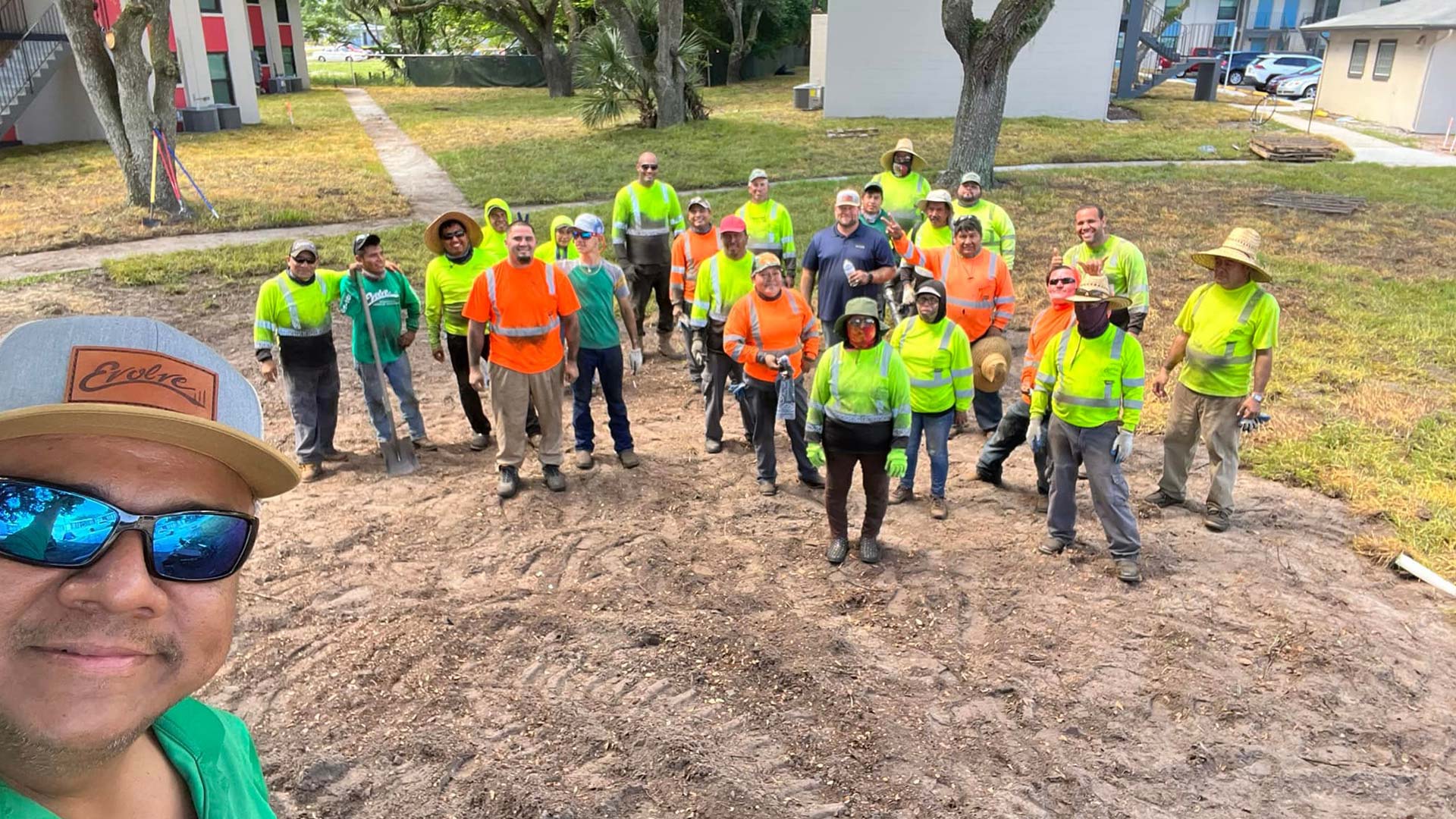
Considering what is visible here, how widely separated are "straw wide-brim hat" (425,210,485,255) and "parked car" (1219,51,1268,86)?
1538 inches

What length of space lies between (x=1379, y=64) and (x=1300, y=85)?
20.1 feet

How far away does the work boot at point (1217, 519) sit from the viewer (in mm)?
6578

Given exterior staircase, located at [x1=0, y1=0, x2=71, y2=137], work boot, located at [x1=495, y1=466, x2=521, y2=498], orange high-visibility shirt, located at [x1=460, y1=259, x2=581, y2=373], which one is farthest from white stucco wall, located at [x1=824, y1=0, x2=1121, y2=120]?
work boot, located at [x1=495, y1=466, x2=521, y2=498]

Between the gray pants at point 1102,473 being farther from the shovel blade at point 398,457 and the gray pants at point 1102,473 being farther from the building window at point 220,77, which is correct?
the building window at point 220,77

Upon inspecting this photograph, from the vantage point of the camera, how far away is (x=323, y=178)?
63.9 ft

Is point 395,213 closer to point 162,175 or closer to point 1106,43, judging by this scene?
point 162,175

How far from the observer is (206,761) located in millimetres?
1534

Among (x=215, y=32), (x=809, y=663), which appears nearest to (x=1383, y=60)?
(x=809, y=663)

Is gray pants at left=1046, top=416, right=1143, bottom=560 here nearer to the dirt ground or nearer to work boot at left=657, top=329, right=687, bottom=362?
the dirt ground

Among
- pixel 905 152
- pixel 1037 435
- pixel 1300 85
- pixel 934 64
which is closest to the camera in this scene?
pixel 1037 435

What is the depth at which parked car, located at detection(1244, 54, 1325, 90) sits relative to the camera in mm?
35438

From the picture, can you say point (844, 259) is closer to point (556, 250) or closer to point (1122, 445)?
point (556, 250)

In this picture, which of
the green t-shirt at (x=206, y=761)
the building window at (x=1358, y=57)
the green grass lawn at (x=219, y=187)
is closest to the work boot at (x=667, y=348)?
the green grass lawn at (x=219, y=187)

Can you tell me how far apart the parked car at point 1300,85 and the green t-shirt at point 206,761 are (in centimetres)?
3968
